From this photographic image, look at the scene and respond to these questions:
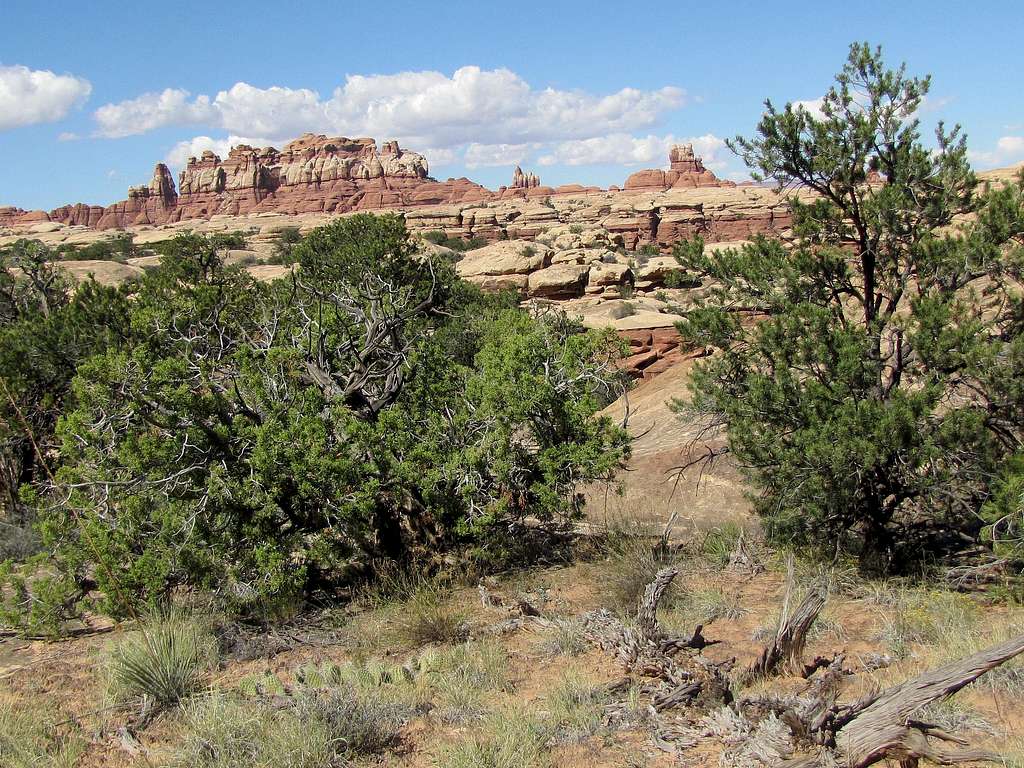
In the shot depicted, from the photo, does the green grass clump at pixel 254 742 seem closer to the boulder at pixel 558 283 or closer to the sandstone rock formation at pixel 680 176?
the boulder at pixel 558 283

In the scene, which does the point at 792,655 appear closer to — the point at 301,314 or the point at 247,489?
the point at 247,489

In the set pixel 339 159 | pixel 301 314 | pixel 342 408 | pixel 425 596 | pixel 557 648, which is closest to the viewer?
pixel 557 648

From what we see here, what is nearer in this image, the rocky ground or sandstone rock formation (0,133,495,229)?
the rocky ground

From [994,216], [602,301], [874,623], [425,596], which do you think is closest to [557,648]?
[425,596]

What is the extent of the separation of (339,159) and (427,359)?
14367 centimetres

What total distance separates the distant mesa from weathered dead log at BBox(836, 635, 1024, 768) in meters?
130

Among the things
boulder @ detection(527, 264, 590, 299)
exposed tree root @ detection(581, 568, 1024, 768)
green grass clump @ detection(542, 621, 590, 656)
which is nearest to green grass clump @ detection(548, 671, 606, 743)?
exposed tree root @ detection(581, 568, 1024, 768)

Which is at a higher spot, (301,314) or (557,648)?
(301,314)

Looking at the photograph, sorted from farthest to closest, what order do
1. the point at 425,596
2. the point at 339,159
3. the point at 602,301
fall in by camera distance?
the point at 339,159, the point at 602,301, the point at 425,596

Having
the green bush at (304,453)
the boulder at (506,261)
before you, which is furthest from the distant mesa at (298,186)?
the green bush at (304,453)

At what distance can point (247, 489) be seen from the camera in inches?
280

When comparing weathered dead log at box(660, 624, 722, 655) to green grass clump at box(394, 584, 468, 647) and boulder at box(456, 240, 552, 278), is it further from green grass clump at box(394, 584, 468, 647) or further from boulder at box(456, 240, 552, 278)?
boulder at box(456, 240, 552, 278)

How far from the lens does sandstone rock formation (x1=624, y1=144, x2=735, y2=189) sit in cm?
13250

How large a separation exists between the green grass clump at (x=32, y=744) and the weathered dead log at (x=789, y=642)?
4.33m
